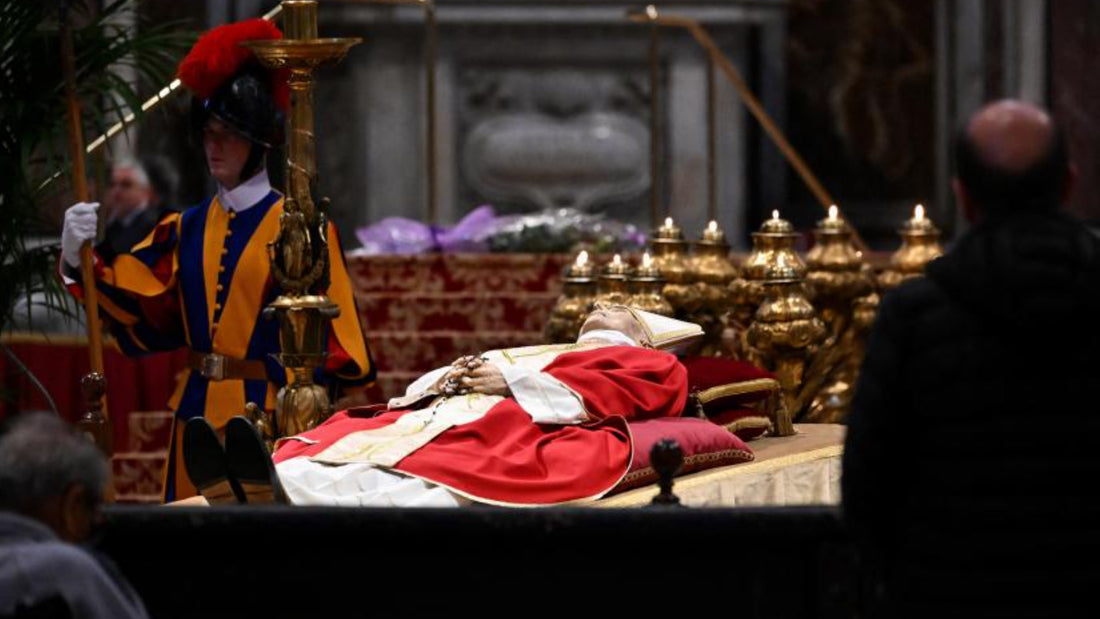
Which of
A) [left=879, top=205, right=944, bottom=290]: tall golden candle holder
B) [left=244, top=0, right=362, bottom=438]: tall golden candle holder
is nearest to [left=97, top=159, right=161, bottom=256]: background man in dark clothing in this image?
[left=879, top=205, right=944, bottom=290]: tall golden candle holder

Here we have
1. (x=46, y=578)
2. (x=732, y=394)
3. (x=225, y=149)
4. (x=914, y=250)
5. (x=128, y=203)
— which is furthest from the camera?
(x=128, y=203)

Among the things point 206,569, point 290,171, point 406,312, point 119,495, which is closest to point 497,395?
point 290,171

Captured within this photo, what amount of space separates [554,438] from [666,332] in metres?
1.17

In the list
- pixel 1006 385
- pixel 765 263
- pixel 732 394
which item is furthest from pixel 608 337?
pixel 1006 385

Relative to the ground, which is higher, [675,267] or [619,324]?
[675,267]

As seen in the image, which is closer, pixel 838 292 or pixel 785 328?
pixel 785 328

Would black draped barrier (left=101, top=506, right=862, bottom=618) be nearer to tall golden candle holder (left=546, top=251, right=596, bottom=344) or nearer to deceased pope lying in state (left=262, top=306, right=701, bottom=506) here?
deceased pope lying in state (left=262, top=306, right=701, bottom=506)

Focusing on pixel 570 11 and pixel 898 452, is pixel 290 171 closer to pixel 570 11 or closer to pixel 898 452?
pixel 898 452

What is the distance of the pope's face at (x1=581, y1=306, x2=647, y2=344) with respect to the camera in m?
8.22

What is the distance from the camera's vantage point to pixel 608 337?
815 cm

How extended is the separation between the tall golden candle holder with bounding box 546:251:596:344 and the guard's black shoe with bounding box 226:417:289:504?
2.70 metres

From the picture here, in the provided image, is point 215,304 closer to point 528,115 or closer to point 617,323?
point 617,323

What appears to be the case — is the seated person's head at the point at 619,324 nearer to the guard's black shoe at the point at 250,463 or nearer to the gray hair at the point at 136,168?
the guard's black shoe at the point at 250,463

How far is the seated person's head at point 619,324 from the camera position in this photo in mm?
8219
